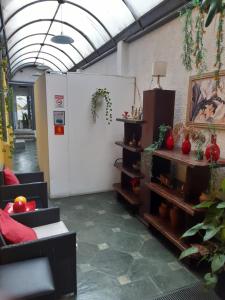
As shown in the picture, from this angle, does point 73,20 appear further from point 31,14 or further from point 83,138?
point 83,138

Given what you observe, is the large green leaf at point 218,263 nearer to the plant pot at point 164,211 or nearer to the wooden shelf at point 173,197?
the wooden shelf at point 173,197

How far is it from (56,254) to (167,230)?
1.43 m

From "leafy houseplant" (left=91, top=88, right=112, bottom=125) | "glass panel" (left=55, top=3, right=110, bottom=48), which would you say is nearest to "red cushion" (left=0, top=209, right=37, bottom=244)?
"leafy houseplant" (left=91, top=88, right=112, bottom=125)

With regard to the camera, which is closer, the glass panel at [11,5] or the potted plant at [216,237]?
the potted plant at [216,237]

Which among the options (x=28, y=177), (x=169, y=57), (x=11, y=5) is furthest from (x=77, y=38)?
(x=28, y=177)

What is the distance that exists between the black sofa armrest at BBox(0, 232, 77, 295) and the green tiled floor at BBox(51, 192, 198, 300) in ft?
0.78

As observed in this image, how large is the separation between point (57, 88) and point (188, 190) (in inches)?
109

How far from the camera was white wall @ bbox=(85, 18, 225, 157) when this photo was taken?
269 centimetres

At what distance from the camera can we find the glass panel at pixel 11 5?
4.48 m

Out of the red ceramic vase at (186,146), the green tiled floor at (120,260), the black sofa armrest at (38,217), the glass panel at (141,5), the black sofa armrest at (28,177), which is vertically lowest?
the green tiled floor at (120,260)

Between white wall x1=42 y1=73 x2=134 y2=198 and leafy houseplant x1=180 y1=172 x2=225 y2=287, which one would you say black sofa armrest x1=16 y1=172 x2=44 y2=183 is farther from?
leafy houseplant x1=180 y1=172 x2=225 y2=287

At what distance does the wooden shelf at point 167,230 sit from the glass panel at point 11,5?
4.76 meters

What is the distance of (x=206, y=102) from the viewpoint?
2.75 m

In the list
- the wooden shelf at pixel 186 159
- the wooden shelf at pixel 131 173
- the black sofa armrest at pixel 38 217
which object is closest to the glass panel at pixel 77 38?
the wooden shelf at pixel 131 173
